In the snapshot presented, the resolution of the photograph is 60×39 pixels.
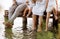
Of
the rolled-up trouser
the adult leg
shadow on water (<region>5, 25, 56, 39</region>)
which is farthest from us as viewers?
the adult leg

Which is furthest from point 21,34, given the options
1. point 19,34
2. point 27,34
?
point 27,34

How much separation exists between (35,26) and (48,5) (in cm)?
73

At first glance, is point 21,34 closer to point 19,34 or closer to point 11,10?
point 19,34

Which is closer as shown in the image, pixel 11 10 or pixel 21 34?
pixel 21 34

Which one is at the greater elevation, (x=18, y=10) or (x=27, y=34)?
(x=18, y=10)

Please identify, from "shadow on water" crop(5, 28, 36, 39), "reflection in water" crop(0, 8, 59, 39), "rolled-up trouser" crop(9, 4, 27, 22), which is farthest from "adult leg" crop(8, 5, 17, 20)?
"shadow on water" crop(5, 28, 36, 39)

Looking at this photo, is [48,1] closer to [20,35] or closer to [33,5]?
[33,5]

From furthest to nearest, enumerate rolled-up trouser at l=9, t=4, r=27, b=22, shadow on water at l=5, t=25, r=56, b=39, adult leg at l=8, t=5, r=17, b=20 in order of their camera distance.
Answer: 1. adult leg at l=8, t=5, r=17, b=20
2. rolled-up trouser at l=9, t=4, r=27, b=22
3. shadow on water at l=5, t=25, r=56, b=39

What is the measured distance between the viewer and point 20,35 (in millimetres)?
6129

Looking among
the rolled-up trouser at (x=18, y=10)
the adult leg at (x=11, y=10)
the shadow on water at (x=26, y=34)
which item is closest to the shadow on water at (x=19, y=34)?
the shadow on water at (x=26, y=34)

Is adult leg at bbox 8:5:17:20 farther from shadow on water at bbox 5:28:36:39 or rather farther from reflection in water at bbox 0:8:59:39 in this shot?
shadow on water at bbox 5:28:36:39

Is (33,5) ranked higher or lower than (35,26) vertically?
higher

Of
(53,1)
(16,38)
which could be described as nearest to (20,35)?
(16,38)

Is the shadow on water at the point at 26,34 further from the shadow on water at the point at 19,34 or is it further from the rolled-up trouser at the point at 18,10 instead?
the rolled-up trouser at the point at 18,10
